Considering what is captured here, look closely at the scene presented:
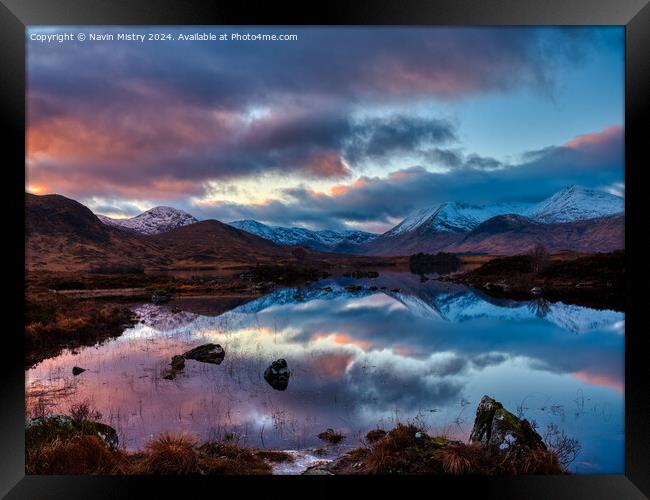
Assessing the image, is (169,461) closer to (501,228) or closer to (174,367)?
(174,367)

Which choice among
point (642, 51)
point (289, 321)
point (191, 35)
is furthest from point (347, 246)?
point (642, 51)

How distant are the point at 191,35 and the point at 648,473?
926cm

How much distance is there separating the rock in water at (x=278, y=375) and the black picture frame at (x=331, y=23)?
2918mm

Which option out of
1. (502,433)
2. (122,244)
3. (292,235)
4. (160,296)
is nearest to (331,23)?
(292,235)

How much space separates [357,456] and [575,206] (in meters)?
6.84

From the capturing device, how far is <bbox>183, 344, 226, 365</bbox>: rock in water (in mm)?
8898

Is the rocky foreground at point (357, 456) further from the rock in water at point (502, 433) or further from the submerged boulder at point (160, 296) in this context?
the submerged boulder at point (160, 296)

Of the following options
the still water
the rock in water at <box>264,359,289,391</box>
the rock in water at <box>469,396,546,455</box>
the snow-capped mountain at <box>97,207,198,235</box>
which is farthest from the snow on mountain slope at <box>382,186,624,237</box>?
the snow-capped mountain at <box>97,207,198,235</box>

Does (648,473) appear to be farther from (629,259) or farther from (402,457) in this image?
(402,457)

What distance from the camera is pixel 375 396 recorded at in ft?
25.6

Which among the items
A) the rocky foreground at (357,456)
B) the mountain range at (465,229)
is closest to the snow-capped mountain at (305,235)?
the mountain range at (465,229)

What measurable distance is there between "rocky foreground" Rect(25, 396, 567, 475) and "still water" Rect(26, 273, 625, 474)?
92 centimetres

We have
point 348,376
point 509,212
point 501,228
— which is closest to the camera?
point 348,376

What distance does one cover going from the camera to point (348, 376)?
8.30 meters
